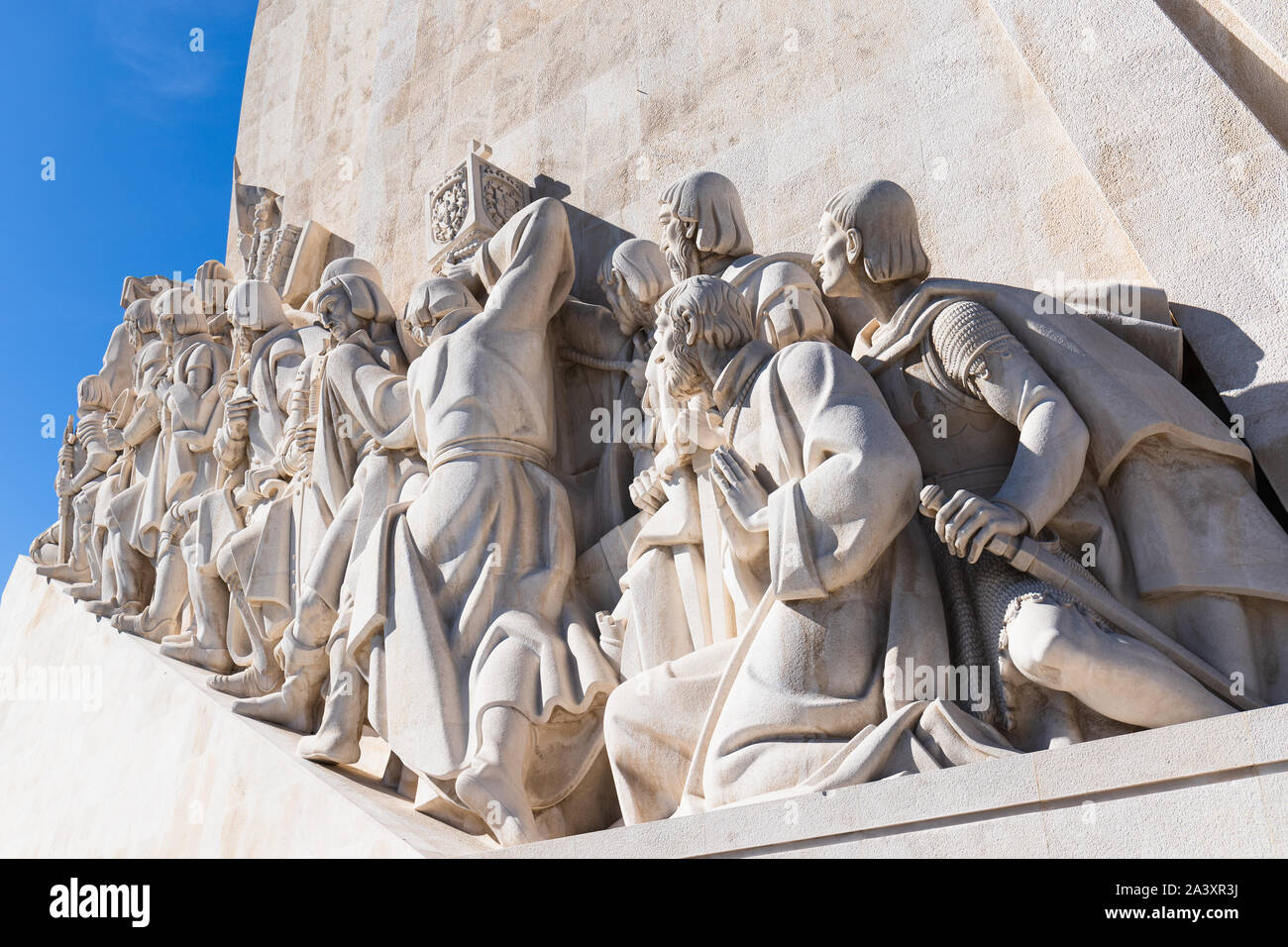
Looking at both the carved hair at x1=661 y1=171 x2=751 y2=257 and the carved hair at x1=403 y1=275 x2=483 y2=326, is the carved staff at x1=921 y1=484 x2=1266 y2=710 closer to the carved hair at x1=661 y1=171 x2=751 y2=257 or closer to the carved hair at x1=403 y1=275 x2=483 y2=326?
the carved hair at x1=661 y1=171 x2=751 y2=257

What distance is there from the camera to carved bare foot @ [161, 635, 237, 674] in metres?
7.11

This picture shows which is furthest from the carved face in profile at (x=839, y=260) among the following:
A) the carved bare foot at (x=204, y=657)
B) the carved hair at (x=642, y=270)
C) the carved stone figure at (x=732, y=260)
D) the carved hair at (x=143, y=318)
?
the carved hair at (x=143, y=318)

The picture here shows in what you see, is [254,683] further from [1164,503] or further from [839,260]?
[1164,503]

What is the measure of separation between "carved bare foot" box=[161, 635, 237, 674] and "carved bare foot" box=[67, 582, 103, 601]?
2.24 m

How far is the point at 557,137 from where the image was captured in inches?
273

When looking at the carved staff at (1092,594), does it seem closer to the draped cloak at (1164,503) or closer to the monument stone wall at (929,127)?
the draped cloak at (1164,503)

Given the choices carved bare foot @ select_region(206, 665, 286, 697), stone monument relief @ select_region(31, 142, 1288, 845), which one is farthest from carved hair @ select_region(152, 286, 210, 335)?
carved bare foot @ select_region(206, 665, 286, 697)

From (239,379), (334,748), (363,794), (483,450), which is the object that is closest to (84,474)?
(239,379)

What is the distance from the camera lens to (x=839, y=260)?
4.14m

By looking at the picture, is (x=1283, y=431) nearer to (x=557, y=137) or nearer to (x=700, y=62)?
(x=700, y=62)

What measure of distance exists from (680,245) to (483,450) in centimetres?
112

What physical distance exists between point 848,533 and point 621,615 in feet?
4.24

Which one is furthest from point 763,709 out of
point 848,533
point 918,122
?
point 918,122

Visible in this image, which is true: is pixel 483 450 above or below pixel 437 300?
below
